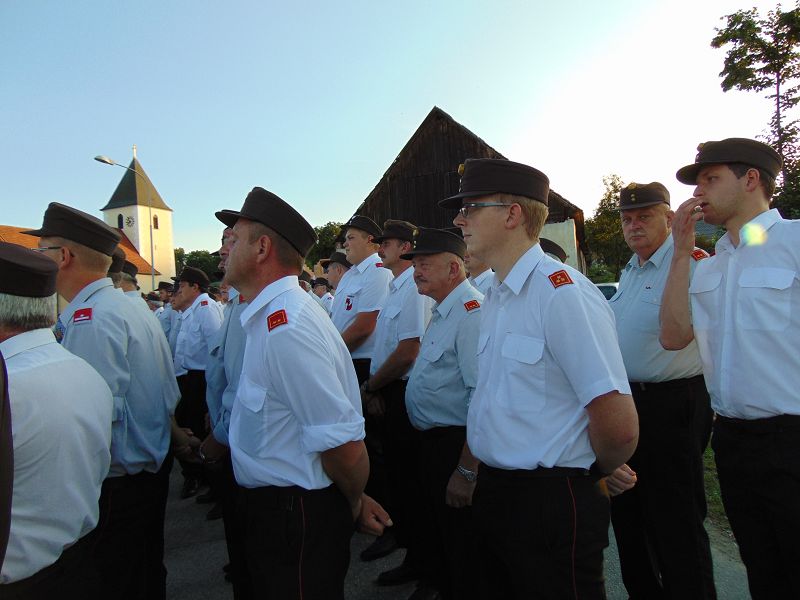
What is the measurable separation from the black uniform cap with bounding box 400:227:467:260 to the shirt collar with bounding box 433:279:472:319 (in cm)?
29

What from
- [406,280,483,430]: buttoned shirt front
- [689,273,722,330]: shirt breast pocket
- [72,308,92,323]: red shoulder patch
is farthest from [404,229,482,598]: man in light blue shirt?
[72,308,92,323]: red shoulder patch

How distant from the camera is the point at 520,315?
206cm

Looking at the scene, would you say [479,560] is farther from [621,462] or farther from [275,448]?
[275,448]

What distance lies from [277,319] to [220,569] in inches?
122

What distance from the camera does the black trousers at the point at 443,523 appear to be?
2875 millimetres

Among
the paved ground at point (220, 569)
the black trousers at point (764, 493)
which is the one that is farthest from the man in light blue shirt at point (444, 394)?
the black trousers at point (764, 493)

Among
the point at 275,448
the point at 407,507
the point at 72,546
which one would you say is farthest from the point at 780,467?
the point at 72,546

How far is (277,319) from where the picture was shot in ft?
6.86

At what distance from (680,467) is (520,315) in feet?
5.51

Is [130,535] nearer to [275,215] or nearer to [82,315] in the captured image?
[82,315]

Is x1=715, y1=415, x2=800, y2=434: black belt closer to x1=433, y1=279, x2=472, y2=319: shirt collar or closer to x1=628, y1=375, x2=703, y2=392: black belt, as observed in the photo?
x1=628, y1=375, x2=703, y2=392: black belt

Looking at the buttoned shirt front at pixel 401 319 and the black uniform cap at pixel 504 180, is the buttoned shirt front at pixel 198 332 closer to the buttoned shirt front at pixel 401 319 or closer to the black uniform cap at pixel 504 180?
the buttoned shirt front at pixel 401 319

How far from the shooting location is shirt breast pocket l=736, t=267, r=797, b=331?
2.25 metres

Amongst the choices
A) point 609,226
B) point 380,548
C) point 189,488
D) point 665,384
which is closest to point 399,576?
point 380,548
